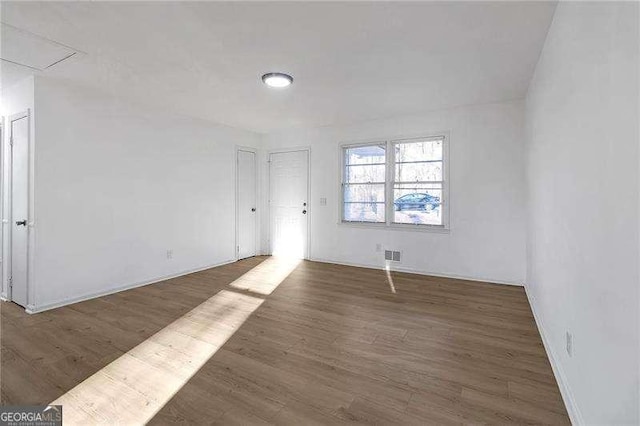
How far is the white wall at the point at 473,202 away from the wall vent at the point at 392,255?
0.10 m

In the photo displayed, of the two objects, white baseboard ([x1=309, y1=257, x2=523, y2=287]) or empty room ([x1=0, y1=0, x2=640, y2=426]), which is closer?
empty room ([x1=0, y1=0, x2=640, y2=426])

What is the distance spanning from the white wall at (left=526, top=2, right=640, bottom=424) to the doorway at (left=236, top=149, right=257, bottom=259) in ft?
15.5

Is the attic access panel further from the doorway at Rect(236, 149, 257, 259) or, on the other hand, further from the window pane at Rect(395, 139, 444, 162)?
the window pane at Rect(395, 139, 444, 162)

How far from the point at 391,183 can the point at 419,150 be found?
2.18 feet

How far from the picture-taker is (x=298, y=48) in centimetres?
267

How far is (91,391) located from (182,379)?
1.76ft

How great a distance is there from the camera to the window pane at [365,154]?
5172mm

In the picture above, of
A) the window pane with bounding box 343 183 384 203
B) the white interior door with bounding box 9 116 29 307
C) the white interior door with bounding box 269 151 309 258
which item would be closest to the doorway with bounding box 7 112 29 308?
the white interior door with bounding box 9 116 29 307

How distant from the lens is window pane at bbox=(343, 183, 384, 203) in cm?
519

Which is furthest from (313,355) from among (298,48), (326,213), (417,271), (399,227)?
(326,213)

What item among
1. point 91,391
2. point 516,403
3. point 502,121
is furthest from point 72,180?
point 502,121

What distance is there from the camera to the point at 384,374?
2150mm

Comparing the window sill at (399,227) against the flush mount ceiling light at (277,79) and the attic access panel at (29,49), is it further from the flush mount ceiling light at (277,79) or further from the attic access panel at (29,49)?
the attic access panel at (29,49)

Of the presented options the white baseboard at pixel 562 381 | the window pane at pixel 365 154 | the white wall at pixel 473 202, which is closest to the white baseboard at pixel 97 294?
the white wall at pixel 473 202
